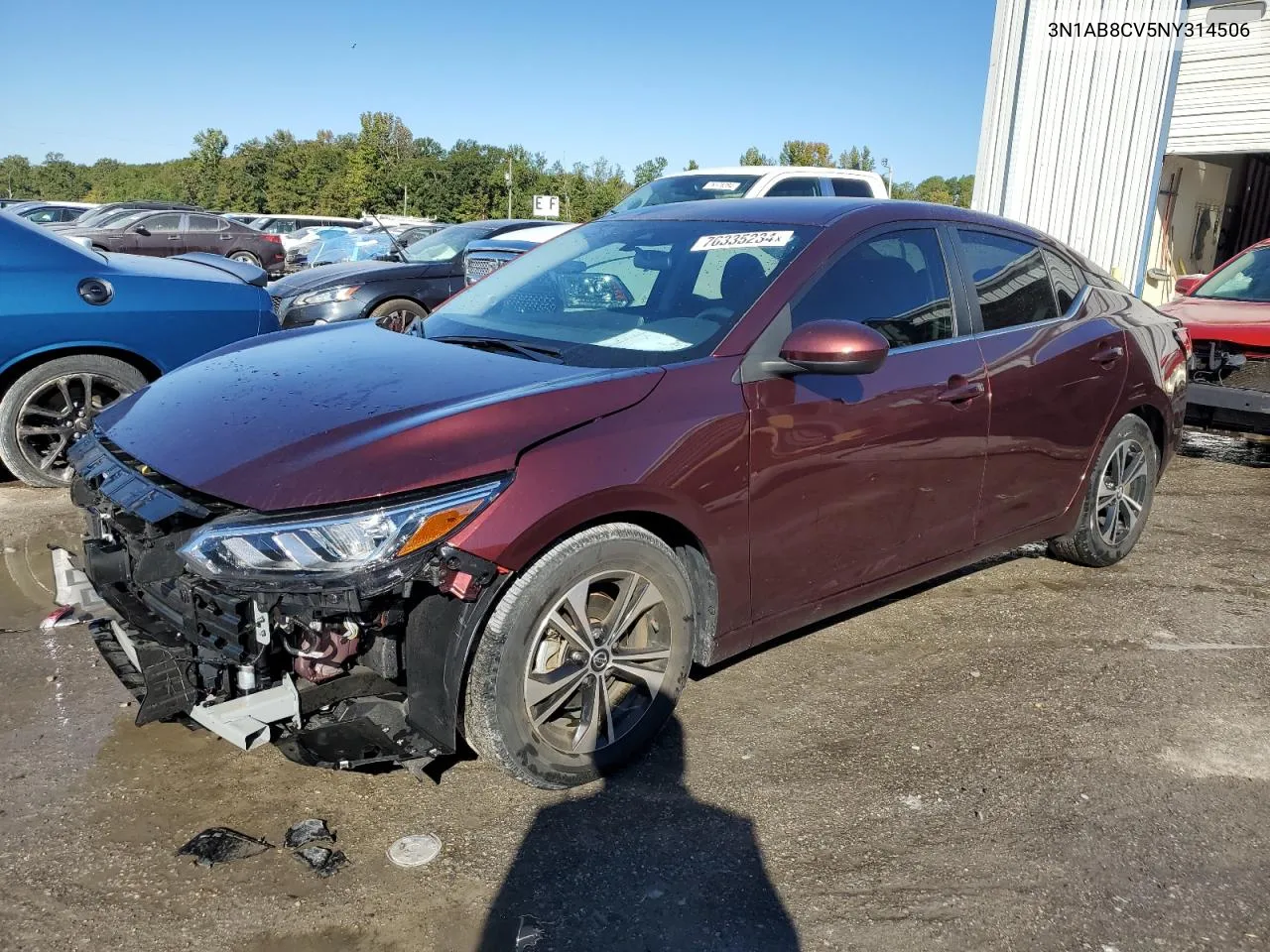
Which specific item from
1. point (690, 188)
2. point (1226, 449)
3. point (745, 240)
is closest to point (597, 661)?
point (745, 240)

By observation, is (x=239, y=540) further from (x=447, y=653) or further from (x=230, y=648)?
(x=447, y=653)

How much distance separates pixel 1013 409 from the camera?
4.00m

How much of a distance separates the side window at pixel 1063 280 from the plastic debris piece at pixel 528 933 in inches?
134

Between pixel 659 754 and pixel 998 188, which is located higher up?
pixel 998 188

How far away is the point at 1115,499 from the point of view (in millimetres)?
4891

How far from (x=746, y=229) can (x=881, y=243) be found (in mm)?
491

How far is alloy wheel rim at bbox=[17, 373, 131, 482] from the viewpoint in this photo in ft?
18.1

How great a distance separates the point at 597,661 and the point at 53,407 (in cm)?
423

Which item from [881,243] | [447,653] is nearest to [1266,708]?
[881,243]

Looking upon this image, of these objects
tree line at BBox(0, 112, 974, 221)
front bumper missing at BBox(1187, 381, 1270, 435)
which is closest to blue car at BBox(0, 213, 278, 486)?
Answer: front bumper missing at BBox(1187, 381, 1270, 435)

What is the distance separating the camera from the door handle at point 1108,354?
4461 millimetres

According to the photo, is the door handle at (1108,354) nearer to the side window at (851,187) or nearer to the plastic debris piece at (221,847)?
the plastic debris piece at (221,847)

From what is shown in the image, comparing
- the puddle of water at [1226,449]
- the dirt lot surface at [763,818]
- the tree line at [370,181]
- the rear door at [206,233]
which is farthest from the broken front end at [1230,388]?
the tree line at [370,181]

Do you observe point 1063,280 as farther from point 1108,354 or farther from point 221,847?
point 221,847
